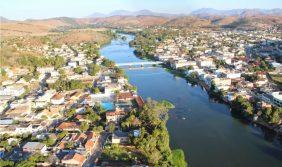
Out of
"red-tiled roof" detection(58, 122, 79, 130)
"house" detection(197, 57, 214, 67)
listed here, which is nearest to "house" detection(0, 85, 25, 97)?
"red-tiled roof" detection(58, 122, 79, 130)

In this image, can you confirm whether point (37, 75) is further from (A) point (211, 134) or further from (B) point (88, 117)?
(A) point (211, 134)

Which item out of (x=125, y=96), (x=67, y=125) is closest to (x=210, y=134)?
(x=125, y=96)

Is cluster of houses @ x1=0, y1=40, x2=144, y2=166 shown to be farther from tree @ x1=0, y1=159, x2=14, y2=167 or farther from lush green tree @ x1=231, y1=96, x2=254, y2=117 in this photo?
lush green tree @ x1=231, y1=96, x2=254, y2=117

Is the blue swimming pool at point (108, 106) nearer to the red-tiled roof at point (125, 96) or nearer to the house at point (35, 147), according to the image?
the red-tiled roof at point (125, 96)

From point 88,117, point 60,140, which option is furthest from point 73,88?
point 60,140

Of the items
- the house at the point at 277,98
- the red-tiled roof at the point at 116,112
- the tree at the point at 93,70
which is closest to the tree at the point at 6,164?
the red-tiled roof at the point at 116,112
